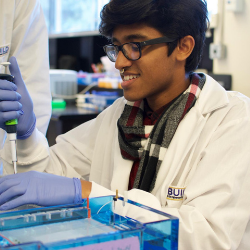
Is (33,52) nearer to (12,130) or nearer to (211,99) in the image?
(12,130)

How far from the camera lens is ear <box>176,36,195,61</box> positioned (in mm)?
1330

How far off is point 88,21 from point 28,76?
346 cm

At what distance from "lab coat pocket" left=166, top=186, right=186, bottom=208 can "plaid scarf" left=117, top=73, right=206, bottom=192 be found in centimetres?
10

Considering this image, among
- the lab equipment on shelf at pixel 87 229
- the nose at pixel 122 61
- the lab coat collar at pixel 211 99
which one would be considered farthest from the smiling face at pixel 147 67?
the lab equipment on shelf at pixel 87 229

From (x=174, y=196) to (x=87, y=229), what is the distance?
1.67 feet

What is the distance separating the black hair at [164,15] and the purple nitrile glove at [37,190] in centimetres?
58

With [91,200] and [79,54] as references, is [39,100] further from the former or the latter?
[79,54]

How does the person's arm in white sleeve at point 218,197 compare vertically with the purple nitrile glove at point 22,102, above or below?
below

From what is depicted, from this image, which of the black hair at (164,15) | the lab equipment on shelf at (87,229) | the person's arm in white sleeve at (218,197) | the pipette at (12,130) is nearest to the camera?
the lab equipment on shelf at (87,229)

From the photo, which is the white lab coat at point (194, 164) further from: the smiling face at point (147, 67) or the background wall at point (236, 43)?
the background wall at point (236, 43)

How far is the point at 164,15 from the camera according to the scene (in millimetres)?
1265

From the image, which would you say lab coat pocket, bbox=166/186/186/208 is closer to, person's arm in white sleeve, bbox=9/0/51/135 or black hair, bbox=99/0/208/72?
black hair, bbox=99/0/208/72

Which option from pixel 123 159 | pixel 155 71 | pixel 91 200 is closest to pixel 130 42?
pixel 155 71

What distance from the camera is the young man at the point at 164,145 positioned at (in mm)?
1000
